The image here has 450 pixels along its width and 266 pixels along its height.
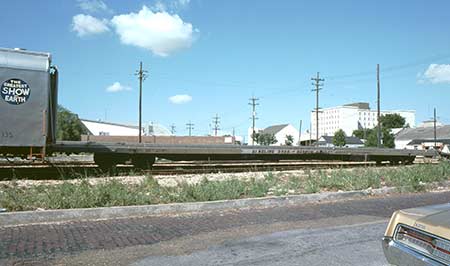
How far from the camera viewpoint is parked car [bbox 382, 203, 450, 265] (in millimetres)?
3357

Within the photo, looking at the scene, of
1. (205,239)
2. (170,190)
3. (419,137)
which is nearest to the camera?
(205,239)

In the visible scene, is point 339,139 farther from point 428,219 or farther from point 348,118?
point 428,219

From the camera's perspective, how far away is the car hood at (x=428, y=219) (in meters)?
3.43

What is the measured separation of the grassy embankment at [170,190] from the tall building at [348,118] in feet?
480

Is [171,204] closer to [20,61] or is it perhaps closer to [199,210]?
[199,210]

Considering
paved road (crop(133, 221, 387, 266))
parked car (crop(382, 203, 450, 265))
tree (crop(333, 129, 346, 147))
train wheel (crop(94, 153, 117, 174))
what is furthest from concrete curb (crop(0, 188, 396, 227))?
tree (crop(333, 129, 346, 147))

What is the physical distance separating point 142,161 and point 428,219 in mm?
12742

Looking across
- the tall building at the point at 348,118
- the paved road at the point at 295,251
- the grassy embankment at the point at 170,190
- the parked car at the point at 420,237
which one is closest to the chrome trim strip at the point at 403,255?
the parked car at the point at 420,237

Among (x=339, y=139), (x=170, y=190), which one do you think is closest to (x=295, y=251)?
(x=170, y=190)

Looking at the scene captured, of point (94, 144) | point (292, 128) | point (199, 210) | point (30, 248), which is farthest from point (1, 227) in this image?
point (292, 128)

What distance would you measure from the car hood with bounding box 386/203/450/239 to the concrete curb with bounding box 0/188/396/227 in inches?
200

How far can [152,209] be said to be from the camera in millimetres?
8102

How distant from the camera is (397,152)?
827 inches

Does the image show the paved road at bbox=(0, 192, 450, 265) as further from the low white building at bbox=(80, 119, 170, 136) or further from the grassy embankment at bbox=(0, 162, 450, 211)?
the low white building at bbox=(80, 119, 170, 136)
